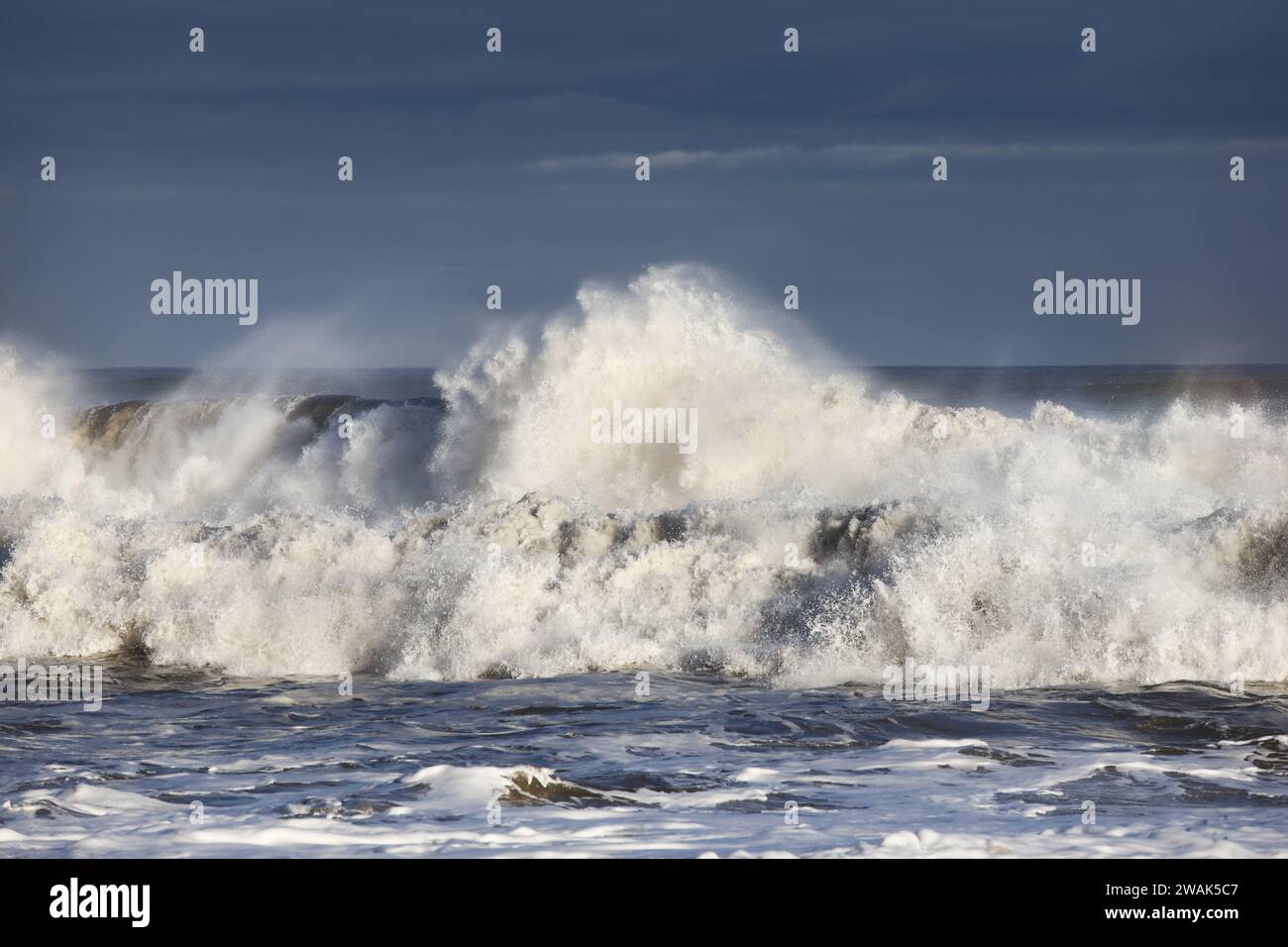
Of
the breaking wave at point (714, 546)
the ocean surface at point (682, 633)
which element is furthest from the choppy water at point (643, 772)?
the breaking wave at point (714, 546)

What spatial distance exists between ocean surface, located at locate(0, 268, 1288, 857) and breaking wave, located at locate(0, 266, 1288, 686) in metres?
0.04

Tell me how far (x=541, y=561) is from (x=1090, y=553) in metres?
5.33

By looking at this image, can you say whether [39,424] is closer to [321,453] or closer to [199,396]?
[199,396]

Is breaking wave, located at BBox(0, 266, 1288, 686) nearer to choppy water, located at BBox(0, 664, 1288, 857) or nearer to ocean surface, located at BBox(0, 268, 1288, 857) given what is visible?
ocean surface, located at BBox(0, 268, 1288, 857)

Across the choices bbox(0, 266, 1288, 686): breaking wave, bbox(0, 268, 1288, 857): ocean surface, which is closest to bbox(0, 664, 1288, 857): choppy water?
bbox(0, 268, 1288, 857): ocean surface

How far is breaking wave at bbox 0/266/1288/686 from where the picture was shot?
1259cm

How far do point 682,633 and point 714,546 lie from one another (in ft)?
5.30

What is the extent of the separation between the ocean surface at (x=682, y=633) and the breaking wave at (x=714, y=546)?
4 cm

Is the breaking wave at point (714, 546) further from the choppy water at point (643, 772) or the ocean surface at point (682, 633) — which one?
the choppy water at point (643, 772)

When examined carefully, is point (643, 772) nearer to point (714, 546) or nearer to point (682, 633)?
point (682, 633)

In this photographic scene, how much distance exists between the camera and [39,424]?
2791cm

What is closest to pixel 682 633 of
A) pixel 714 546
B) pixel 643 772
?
pixel 714 546

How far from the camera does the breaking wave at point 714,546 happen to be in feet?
41.3
